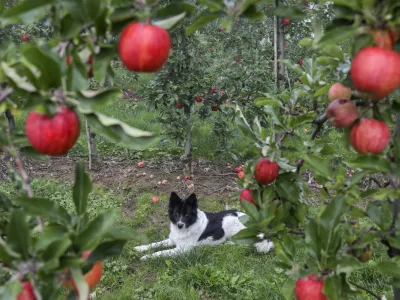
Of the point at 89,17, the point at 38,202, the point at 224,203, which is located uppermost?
the point at 89,17

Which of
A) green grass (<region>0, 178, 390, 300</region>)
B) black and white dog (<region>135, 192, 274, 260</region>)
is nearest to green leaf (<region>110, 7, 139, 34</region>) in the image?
green grass (<region>0, 178, 390, 300</region>)

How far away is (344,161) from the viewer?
1.45 meters

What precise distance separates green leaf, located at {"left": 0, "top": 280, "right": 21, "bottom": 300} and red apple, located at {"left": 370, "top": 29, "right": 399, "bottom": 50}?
0.97 metres

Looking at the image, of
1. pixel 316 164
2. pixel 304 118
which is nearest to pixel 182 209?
pixel 304 118

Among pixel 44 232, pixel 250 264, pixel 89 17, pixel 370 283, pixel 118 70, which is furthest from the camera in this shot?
pixel 118 70

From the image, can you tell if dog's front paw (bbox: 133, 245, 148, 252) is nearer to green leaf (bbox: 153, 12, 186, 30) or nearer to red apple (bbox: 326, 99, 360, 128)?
red apple (bbox: 326, 99, 360, 128)

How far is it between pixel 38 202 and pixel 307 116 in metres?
1.08

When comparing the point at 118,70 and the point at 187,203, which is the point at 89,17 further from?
the point at 118,70

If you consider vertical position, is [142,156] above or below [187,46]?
below

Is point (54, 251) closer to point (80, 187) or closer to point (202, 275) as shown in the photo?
point (80, 187)

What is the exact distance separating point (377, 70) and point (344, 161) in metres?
0.56

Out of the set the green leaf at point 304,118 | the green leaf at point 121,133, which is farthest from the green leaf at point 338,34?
the green leaf at point 304,118

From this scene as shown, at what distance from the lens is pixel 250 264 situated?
3828 millimetres

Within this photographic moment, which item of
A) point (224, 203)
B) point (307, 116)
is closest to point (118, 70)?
point (224, 203)
